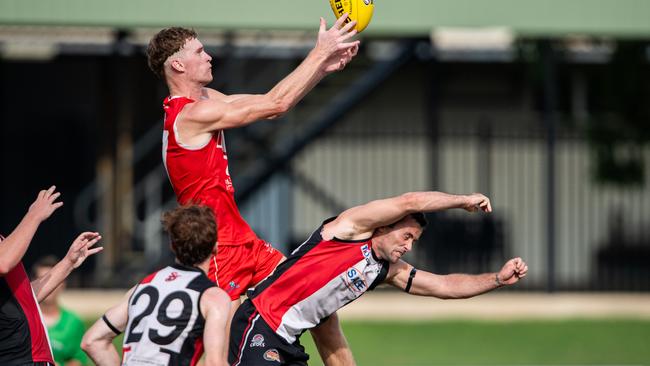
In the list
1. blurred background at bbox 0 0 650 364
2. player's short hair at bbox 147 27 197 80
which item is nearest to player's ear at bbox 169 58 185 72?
player's short hair at bbox 147 27 197 80

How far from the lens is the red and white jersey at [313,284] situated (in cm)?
801

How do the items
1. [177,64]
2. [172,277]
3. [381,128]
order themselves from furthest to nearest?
1. [381,128]
2. [177,64]
3. [172,277]

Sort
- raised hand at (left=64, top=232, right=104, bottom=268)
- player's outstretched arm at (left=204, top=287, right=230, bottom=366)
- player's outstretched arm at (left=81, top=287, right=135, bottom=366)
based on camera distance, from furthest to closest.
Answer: raised hand at (left=64, top=232, right=104, bottom=268) → player's outstretched arm at (left=81, top=287, right=135, bottom=366) → player's outstretched arm at (left=204, top=287, right=230, bottom=366)

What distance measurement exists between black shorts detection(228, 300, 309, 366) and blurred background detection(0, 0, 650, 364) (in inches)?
337

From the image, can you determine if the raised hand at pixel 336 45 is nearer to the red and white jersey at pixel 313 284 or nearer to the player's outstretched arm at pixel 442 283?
the red and white jersey at pixel 313 284

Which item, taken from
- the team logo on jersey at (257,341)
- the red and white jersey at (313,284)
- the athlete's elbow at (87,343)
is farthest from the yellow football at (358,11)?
the athlete's elbow at (87,343)

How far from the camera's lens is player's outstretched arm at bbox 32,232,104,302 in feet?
24.3

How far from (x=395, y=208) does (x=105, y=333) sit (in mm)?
2028

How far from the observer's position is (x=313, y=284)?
315 inches

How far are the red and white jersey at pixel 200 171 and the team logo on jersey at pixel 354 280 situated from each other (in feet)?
2.68

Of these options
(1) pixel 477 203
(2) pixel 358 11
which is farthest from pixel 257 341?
(2) pixel 358 11

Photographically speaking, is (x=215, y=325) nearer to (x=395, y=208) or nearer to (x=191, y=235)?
(x=191, y=235)

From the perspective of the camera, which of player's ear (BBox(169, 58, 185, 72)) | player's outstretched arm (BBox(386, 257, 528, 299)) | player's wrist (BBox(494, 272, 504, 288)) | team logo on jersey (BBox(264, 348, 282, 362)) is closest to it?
player's ear (BBox(169, 58, 185, 72))

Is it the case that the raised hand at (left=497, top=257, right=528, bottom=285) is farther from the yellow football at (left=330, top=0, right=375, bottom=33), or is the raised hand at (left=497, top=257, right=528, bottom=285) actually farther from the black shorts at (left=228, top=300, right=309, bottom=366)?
the yellow football at (left=330, top=0, right=375, bottom=33)
